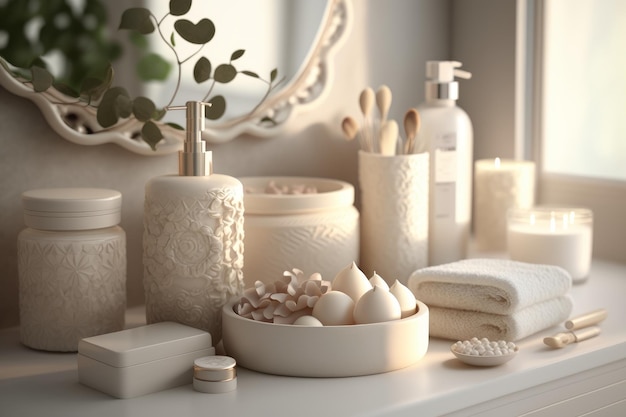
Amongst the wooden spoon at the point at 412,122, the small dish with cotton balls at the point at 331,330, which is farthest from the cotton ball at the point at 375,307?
the wooden spoon at the point at 412,122

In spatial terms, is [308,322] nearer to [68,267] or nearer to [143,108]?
[68,267]

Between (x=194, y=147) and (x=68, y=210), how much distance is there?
0.50 feet

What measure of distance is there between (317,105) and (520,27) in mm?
406

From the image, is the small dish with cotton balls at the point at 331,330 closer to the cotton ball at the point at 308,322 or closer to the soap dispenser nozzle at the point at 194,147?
the cotton ball at the point at 308,322

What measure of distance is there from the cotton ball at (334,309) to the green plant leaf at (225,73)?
0.40 metres

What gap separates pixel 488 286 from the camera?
0.99 metres

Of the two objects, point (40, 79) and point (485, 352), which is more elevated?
point (40, 79)

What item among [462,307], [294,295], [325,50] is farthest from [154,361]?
[325,50]

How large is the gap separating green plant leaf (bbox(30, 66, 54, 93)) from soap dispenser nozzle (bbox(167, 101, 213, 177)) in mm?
169

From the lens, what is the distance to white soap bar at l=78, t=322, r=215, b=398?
2.67 ft

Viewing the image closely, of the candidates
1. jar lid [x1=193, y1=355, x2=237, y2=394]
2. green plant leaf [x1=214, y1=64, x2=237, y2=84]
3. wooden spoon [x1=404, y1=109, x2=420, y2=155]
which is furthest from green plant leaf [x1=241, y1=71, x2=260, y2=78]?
jar lid [x1=193, y1=355, x2=237, y2=394]

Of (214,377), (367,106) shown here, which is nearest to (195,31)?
(367,106)

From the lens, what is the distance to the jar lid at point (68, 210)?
3.09 ft

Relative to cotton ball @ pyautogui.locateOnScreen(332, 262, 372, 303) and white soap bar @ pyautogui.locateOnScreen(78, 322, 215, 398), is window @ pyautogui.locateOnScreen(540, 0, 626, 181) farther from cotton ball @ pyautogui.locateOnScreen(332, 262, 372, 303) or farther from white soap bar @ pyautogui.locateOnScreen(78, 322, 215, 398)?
white soap bar @ pyautogui.locateOnScreen(78, 322, 215, 398)
